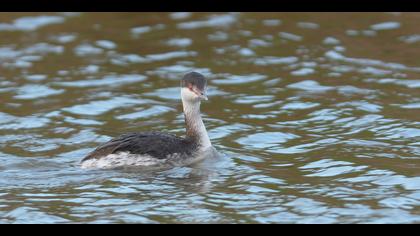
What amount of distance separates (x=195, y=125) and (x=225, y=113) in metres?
1.85

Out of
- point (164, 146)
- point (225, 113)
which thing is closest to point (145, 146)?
point (164, 146)

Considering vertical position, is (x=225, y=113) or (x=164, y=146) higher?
(x=225, y=113)

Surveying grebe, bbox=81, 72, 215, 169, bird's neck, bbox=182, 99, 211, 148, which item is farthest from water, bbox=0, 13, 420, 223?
bird's neck, bbox=182, 99, 211, 148

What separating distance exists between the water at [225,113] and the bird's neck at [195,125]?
0.35m

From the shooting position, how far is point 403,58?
16547 millimetres

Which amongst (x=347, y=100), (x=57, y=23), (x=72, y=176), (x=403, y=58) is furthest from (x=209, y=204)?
(x=57, y=23)

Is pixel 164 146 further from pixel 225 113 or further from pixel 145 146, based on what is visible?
pixel 225 113

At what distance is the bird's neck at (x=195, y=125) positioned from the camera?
41.3 ft

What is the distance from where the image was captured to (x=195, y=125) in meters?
12.7

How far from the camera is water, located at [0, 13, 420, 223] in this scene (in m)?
10.5

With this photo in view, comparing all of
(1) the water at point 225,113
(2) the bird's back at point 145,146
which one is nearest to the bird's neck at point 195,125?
(2) the bird's back at point 145,146

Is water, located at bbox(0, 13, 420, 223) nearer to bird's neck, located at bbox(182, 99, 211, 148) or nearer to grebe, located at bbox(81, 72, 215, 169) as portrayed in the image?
grebe, located at bbox(81, 72, 215, 169)

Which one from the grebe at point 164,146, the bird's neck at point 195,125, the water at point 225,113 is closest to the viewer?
the water at point 225,113

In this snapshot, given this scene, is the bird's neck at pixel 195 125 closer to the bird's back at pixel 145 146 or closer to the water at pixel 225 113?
the bird's back at pixel 145 146
